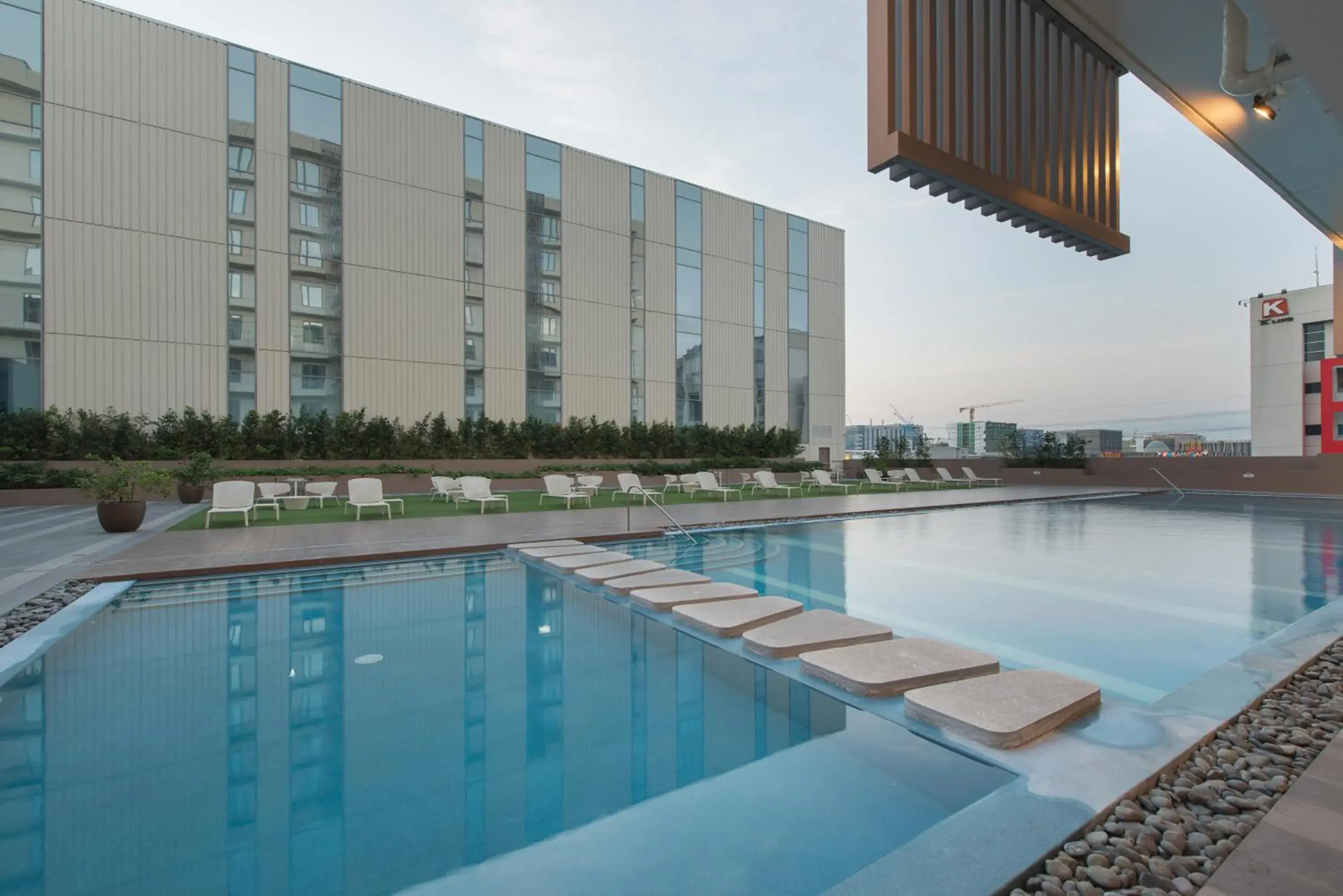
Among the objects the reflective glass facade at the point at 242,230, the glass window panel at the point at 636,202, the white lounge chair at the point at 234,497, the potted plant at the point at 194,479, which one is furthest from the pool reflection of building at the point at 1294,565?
the reflective glass facade at the point at 242,230

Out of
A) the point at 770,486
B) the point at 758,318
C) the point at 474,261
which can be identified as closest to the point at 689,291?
the point at 758,318

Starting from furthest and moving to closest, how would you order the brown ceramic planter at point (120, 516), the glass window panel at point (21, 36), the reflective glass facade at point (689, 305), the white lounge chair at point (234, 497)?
the reflective glass facade at point (689, 305) → the glass window panel at point (21, 36) → the white lounge chair at point (234, 497) → the brown ceramic planter at point (120, 516)

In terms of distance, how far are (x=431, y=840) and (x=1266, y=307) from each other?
48.7 meters

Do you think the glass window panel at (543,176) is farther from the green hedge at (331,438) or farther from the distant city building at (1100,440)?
the distant city building at (1100,440)

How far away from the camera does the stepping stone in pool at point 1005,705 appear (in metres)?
2.60

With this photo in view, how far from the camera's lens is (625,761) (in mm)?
2633

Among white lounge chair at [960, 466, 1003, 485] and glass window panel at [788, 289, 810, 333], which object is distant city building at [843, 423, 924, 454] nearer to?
white lounge chair at [960, 466, 1003, 485]

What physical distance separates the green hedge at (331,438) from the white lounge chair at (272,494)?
4.66 metres

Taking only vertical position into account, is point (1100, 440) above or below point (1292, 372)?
below

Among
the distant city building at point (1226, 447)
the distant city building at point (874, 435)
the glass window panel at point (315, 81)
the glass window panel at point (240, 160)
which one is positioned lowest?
the distant city building at point (1226, 447)

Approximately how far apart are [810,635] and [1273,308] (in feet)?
152

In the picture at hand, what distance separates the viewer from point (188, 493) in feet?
45.6

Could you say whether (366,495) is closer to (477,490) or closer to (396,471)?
(477,490)

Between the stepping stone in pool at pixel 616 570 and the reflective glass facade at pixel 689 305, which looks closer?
the stepping stone in pool at pixel 616 570
